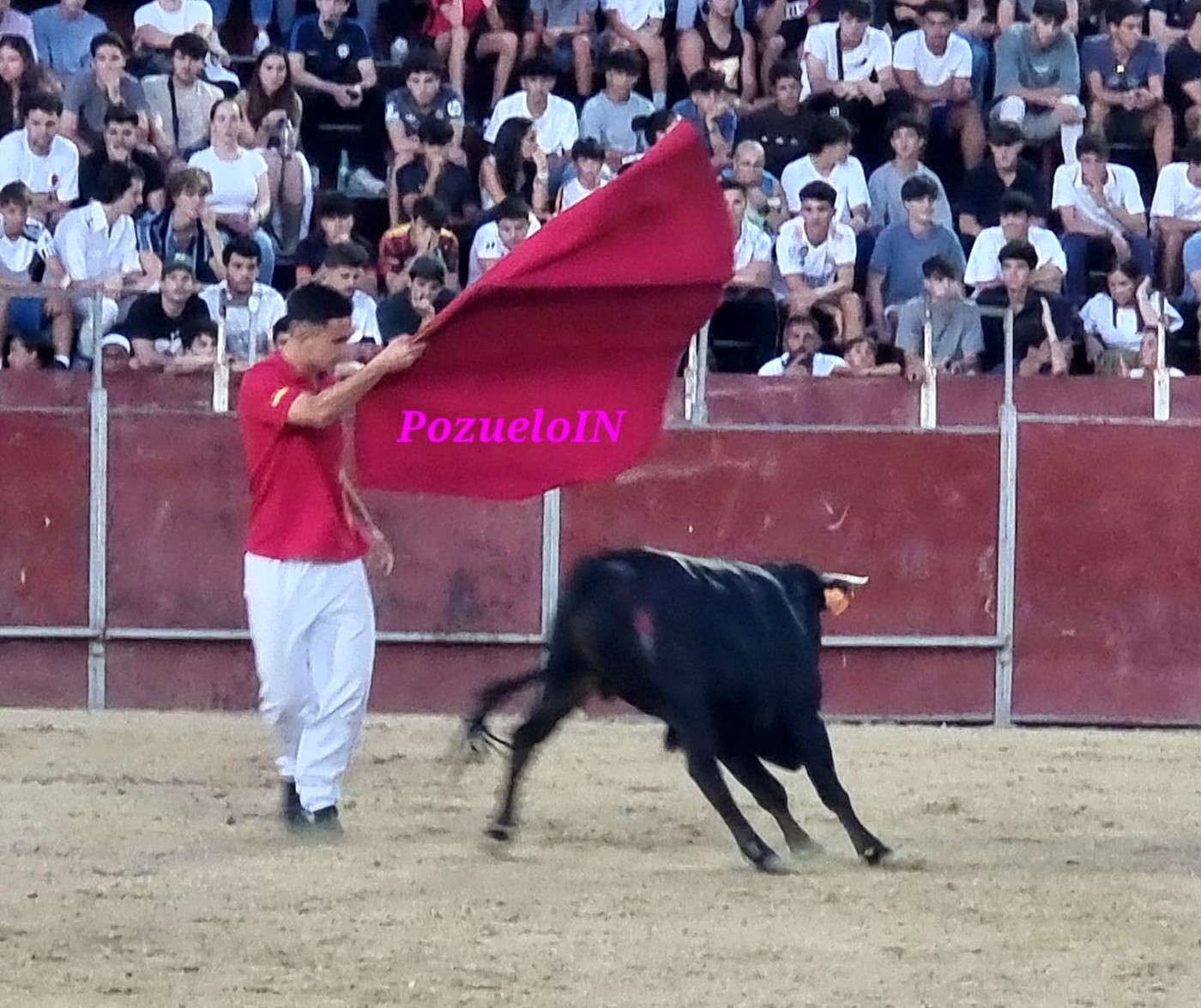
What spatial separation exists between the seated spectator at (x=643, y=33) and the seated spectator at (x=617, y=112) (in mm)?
346

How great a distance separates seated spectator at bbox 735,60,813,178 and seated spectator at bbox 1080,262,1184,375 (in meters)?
1.57

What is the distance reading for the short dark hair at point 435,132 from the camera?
36.3 ft

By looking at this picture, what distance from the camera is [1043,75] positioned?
12.1 m

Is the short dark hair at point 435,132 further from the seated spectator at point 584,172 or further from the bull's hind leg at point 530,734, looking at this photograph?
the bull's hind leg at point 530,734

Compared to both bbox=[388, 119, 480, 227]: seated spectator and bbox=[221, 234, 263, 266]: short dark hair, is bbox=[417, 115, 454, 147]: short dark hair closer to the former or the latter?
bbox=[388, 119, 480, 227]: seated spectator

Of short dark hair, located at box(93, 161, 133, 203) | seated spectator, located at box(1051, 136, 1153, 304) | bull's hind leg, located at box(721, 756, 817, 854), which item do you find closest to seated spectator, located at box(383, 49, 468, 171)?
short dark hair, located at box(93, 161, 133, 203)

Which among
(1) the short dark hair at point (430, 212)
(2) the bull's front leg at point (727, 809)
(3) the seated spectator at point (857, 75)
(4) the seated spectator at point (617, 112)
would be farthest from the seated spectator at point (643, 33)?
(2) the bull's front leg at point (727, 809)

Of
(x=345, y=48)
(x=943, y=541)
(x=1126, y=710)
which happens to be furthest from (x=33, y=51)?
(x=1126, y=710)

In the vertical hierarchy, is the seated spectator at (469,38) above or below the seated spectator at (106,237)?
above

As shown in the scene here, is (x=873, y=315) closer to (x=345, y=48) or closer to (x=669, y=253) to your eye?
(x=345, y=48)

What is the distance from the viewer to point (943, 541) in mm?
9727

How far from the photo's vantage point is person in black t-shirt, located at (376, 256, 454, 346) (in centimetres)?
977

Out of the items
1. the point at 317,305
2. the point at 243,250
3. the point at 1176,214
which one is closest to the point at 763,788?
the point at 317,305

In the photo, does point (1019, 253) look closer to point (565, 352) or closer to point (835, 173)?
point (835, 173)
